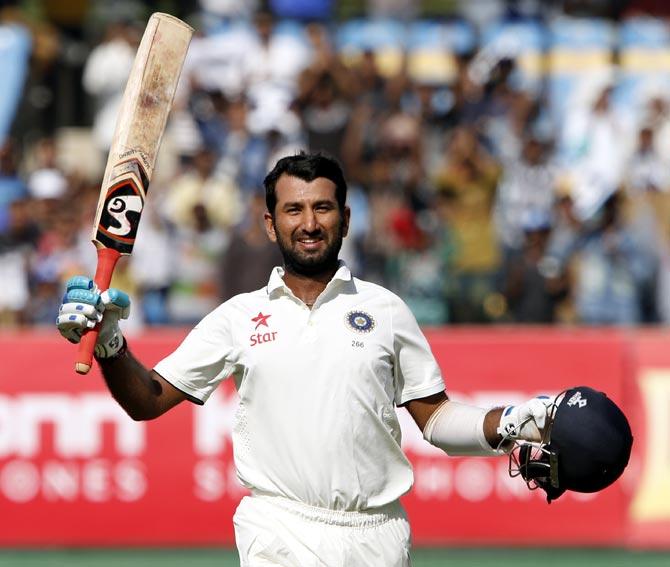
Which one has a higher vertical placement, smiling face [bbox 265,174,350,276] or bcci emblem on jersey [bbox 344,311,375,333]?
smiling face [bbox 265,174,350,276]

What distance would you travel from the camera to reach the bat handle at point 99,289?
461cm

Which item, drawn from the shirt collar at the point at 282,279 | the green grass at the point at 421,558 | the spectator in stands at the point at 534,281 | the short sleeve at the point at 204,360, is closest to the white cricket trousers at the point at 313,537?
the short sleeve at the point at 204,360

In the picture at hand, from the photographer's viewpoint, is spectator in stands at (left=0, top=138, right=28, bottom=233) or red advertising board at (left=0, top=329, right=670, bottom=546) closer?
red advertising board at (left=0, top=329, right=670, bottom=546)

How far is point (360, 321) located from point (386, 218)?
267 inches

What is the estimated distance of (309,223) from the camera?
4.73 meters

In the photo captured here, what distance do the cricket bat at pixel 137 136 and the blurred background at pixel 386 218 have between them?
14.2 feet

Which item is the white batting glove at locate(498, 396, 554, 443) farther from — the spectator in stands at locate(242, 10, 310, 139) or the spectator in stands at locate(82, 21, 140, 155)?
the spectator in stands at locate(82, 21, 140, 155)

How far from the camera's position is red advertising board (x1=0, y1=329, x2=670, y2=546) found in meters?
9.38

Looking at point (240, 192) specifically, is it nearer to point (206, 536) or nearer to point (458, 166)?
Result: point (458, 166)

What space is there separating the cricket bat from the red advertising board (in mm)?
4295

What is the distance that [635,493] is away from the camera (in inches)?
372

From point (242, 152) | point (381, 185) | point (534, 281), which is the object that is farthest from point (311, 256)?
point (242, 152)

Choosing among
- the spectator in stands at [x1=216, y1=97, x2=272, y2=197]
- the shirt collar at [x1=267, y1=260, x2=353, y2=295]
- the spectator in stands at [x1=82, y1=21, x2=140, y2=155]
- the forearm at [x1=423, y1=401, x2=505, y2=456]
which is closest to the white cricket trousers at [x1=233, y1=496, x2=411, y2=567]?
the forearm at [x1=423, y1=401, x2=505, y2=456]

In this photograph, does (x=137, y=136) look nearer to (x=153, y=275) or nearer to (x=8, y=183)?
(x=153, y=275)
